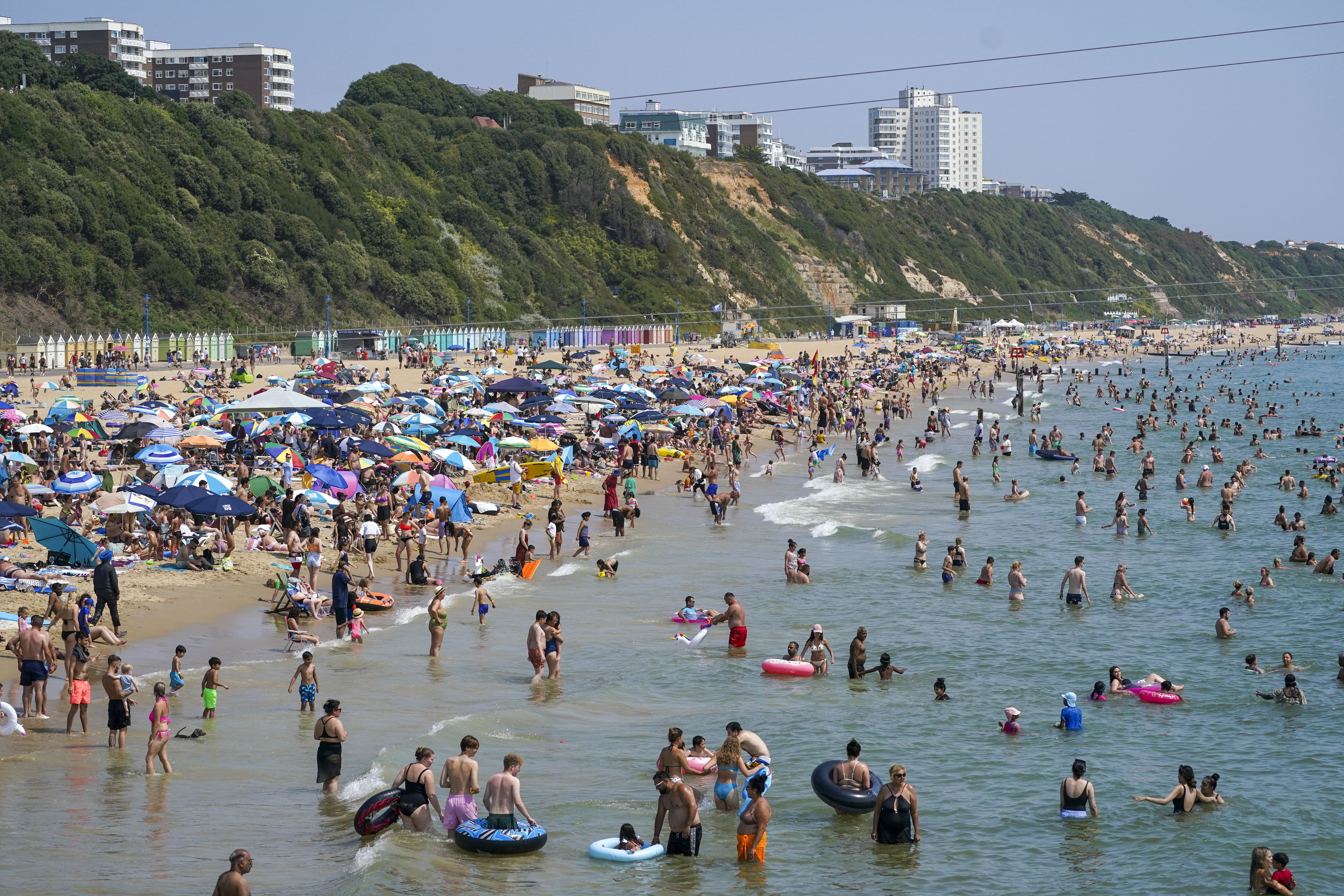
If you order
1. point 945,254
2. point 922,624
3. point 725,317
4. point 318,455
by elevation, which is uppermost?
point 945,254

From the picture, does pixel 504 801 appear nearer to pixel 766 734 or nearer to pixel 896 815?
pixel 896 815

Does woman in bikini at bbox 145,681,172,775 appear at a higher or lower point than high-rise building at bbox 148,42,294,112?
lower

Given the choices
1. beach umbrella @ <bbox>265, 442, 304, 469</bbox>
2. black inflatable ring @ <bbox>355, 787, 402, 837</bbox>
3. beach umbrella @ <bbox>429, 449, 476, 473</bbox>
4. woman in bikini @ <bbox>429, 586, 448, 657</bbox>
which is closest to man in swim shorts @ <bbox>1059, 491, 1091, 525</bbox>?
beach umbrella @ <bbox>429, 449, 476, 473</bbox>

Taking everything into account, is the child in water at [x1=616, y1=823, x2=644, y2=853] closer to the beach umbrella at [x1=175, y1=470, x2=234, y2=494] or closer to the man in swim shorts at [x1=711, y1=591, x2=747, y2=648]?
the man in swim shorts at [x1=711, y1=591, x2=747, y2=648]

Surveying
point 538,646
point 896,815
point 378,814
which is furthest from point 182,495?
point 896,815

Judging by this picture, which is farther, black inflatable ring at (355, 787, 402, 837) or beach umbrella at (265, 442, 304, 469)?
beach umbrella at (265, 442, 304, 469)

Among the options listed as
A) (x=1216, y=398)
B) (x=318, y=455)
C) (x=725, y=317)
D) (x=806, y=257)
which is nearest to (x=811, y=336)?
(x=725, y=317)

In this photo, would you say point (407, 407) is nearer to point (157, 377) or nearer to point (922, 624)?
point (157, 377)
